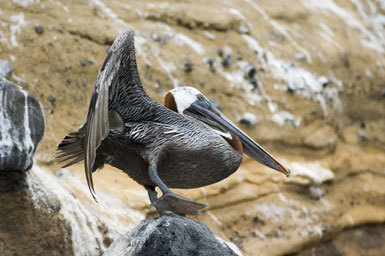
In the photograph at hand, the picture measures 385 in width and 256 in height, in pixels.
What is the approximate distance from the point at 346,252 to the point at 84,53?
3527 mm

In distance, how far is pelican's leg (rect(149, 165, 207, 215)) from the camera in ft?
11.0

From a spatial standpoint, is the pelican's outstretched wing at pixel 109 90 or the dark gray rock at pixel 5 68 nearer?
the pelican's outstretched wing at pixel 109 90

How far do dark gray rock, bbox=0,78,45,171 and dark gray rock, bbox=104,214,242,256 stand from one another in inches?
34.3

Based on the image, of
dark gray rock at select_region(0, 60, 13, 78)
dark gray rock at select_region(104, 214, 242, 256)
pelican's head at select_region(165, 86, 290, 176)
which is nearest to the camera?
dark gray rock at select_region(104, 214, 242, 256)

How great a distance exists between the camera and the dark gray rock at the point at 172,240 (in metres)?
3.12

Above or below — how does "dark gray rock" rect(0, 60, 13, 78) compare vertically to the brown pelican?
below

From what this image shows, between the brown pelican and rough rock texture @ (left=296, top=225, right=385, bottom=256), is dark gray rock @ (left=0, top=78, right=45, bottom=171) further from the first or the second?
rough rock texture @ (left=296, top=225, right=385, bottom=256)

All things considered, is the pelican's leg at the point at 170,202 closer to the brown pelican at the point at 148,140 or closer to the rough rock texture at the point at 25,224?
the brown pelican at the point at 148,140

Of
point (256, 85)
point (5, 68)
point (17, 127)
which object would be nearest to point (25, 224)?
point (17, 127)

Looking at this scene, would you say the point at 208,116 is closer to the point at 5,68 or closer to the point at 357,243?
the point at 5,68

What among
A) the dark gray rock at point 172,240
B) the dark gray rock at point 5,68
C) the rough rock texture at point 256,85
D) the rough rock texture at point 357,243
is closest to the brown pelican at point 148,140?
the dark gray rock at point 172,240

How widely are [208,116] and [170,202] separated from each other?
92cm

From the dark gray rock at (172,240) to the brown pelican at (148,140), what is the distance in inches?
6.3

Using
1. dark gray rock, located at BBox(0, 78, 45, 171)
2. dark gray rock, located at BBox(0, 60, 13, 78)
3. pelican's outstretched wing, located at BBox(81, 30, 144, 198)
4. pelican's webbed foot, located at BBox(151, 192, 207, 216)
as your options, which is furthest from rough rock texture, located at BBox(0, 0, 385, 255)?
pelican's outstretched wing, located at BBox(81, 30, 144, 198)
